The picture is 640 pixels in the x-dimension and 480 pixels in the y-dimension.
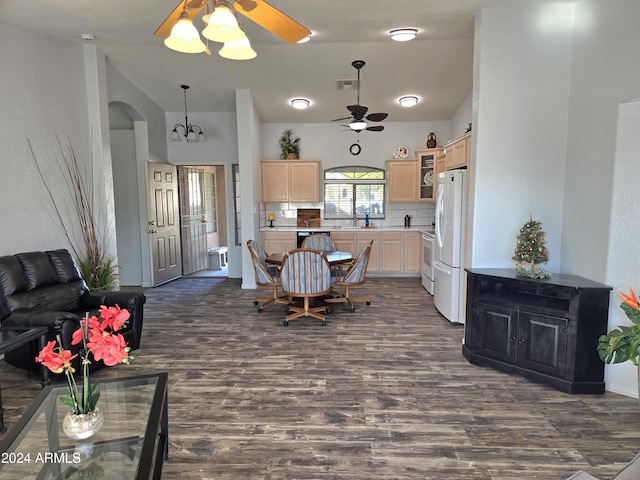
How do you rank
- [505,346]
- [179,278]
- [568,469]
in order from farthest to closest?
[179,278] < [505,346] < [568,469]

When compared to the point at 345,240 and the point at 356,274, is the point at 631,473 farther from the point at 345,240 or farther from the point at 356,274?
the point at 345,240

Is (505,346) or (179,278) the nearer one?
(505,346)

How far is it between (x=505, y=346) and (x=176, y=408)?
2.69 m

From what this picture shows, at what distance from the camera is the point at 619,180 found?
2.79 meters

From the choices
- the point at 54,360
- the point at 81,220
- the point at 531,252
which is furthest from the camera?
the point at 81,220

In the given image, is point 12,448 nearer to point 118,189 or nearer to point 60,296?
point 60,296

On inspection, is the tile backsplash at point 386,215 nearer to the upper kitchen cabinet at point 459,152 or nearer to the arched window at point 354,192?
the arched window at point 354,192

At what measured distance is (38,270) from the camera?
3.42 m

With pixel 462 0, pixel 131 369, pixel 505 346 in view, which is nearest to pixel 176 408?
pixel 131 369

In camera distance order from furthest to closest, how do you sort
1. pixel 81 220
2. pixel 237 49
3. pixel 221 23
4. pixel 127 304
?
pixel 81 220, pixel 127 304, pixel 237 49, pixel 221 23

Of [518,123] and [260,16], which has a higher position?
[260,16]

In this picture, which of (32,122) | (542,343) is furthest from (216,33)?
(542,343)

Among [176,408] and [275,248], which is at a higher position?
[275,248]

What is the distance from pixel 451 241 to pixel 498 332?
138cm
